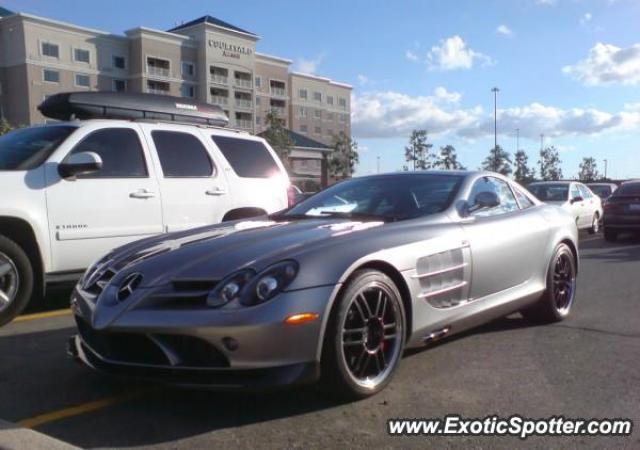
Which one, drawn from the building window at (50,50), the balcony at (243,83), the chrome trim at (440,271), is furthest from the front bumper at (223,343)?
the balcony at (243,83)

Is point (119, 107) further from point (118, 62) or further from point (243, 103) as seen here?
point (243, 103)

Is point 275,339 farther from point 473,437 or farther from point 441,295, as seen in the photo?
point 441,295

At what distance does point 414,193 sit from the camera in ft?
16.0

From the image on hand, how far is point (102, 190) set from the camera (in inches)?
240

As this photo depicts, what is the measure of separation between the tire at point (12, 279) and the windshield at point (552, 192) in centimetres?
1265

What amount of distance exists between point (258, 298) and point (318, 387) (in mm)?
638

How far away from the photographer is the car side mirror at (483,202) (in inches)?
190

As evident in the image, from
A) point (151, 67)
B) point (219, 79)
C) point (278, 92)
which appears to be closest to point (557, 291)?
point (151, 67)

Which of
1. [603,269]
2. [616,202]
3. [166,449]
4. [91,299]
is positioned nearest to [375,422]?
[166,449]

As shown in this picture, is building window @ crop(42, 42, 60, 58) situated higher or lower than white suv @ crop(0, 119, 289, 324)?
higher

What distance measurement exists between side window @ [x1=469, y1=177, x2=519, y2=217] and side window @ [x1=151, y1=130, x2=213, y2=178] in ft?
10.3

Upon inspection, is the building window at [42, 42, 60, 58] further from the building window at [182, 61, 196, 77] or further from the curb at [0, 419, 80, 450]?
the curb at [0, 419, 80, 450]

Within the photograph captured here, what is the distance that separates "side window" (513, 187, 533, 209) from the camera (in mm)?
5586

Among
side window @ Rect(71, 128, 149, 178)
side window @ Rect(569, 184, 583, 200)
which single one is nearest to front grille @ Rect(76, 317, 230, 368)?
side window @ Rect(71, 128, 149, 178)
